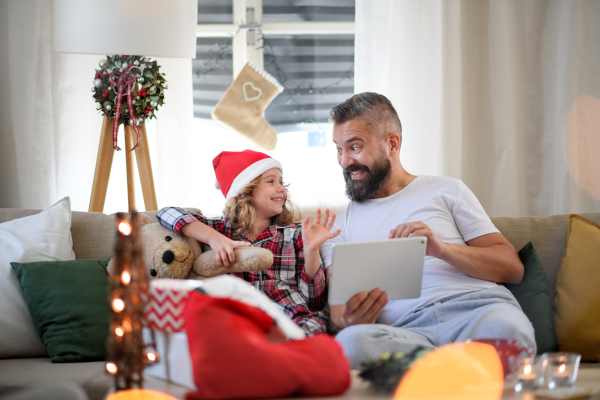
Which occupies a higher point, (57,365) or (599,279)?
(599,279)

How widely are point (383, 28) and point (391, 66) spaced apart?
20 centimetres

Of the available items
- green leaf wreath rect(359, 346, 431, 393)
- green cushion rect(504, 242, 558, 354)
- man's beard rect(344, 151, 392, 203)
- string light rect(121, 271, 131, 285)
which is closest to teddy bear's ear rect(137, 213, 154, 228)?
man's beard rect(344, 151, 392, 203)

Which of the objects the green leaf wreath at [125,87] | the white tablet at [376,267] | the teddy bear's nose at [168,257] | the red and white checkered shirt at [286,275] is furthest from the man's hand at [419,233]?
the green leaf wreath at [125,87]

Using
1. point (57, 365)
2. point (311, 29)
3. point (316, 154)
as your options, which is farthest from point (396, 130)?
point (57, 365)

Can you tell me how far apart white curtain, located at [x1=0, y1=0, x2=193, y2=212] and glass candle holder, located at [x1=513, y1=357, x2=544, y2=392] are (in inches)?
77.3

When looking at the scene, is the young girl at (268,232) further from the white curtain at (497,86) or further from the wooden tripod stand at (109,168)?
the white curtain at (497,86)

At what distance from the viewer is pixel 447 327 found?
1.46 m

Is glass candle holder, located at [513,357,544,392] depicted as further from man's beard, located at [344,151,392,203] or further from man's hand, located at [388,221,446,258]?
man's beard, located at [344,151,392,203]

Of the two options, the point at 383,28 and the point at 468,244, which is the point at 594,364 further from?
the point at 383,28

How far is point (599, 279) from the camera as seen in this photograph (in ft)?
5.21

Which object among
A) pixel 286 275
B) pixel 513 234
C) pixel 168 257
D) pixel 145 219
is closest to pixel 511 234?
pixel 513 234

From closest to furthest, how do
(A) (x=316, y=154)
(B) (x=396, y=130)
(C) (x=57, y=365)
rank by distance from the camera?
(C) (x=57, y=365) < (B) (x=396, y=130) < (A) (x=316, y=154)

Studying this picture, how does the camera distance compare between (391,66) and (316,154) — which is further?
(316,154)

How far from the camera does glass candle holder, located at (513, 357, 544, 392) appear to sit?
911mm
